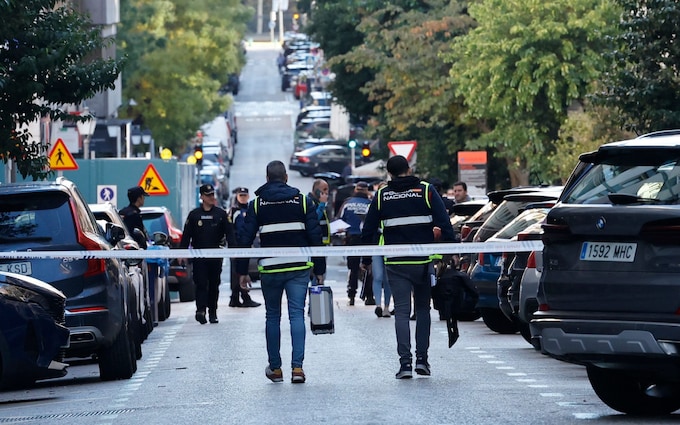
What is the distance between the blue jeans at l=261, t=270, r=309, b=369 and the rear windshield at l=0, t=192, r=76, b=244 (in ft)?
5.81

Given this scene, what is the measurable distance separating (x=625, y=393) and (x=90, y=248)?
5.22 m

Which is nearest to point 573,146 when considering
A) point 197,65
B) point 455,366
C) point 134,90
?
point 455,366

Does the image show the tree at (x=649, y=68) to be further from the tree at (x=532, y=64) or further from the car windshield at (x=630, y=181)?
the tree at (x=532, y=64)

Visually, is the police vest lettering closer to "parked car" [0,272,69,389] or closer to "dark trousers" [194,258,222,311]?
"parked car" [0,272,69,389]

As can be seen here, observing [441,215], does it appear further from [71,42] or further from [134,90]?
[134,90]

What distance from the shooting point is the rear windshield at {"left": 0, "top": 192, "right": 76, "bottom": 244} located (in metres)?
15.1

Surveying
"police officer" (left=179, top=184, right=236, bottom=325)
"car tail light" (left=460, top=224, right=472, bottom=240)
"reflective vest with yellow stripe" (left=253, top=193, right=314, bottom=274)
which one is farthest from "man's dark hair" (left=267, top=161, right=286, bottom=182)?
"police officer" (left=179, top=184, right=236, bottom=325)

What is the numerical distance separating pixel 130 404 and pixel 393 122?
3768 cm

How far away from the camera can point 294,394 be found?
43.9 ft

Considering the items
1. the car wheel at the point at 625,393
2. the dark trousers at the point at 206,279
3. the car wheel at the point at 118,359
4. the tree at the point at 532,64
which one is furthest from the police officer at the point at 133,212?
the tree at the point at 532,64

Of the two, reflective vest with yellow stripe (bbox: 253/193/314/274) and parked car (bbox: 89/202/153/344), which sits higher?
reflective vest with yellow stripe (bbox: 253/193/314/274)

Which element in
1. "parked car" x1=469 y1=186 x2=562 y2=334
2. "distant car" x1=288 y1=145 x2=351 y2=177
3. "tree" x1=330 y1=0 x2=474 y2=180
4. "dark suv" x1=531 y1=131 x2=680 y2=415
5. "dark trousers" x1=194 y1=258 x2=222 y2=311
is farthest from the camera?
"distant car" x1=288 y1=145 x2=351 y2=177

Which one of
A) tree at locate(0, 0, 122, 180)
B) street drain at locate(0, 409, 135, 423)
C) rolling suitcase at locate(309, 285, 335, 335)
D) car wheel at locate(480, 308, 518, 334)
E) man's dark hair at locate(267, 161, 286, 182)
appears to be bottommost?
car wheel at locate(480, 308, 518, 334)

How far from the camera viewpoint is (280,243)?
14648 mm
